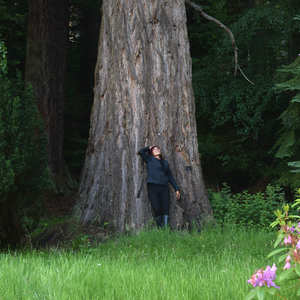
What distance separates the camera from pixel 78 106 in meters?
15.2

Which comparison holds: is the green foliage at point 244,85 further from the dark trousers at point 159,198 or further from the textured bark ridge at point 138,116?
the dark trousers at point 159,198

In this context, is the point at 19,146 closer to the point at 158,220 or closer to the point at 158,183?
the point at 158,183

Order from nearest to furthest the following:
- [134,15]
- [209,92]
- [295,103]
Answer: [134,15] < [295,103] < [209,92]

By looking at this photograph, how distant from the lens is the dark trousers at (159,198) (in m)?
6.36

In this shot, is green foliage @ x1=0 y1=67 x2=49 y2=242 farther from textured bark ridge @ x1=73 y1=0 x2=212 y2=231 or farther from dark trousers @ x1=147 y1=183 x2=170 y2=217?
dark trousers @ x1=147 y1=183 x2=170 y2=217

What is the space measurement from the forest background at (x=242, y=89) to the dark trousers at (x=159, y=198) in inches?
139

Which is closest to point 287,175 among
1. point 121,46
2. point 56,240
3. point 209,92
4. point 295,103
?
point 295,103

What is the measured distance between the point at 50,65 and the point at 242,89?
20.2ft

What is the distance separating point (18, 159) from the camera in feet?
18.1

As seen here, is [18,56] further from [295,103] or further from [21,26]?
[295,103]

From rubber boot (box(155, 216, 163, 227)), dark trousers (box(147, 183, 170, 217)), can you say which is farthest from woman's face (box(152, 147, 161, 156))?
rubber boot (box(155, 216, 163, 227))

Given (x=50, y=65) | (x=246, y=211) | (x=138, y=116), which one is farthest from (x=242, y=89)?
(x=50, y=65)

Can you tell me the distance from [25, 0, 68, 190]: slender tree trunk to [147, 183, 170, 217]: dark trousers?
21.8 ft

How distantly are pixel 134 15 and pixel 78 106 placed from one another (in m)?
8.96
